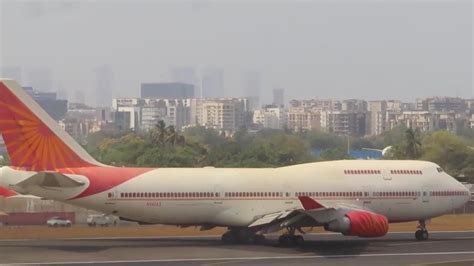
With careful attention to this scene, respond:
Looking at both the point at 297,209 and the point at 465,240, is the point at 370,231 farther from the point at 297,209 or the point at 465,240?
the point at 465,240

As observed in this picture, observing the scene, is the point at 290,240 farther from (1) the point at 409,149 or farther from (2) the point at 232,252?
(1) the point at 409,149

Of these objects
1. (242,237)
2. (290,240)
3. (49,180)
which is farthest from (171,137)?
(49,180)

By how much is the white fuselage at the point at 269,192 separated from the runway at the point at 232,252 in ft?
4.53

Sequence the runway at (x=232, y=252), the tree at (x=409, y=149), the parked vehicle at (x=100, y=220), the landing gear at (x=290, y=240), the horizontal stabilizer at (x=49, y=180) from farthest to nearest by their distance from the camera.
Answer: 1. the tree at (x=409, y=149)
2. the parked vehicle at (x=100, y=220)
3. the landing gear at (x=290, y=240)
4. the horizontal stabilizer at (x=49, y=180)
5. the runway at (x=232, y=252)

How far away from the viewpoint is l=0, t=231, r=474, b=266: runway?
3219cm

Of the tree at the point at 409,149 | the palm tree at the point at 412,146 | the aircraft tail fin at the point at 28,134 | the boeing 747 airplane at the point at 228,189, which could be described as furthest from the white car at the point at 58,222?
the palm tree at the point at 412,146

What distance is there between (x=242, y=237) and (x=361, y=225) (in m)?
6.42

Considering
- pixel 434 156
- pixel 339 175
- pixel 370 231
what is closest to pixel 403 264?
pixel 370 231

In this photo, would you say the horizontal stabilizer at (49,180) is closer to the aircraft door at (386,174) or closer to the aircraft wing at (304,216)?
the aircraft wing at (304,216)

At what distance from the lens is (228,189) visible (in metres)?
39.5

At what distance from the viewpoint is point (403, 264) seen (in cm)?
3145

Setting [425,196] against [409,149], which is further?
[409,149]

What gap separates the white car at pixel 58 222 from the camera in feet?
169

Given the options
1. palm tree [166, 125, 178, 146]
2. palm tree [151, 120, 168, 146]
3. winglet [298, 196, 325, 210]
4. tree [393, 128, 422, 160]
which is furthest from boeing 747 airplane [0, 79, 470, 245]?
palm tree [166, 125, 178, 146]
